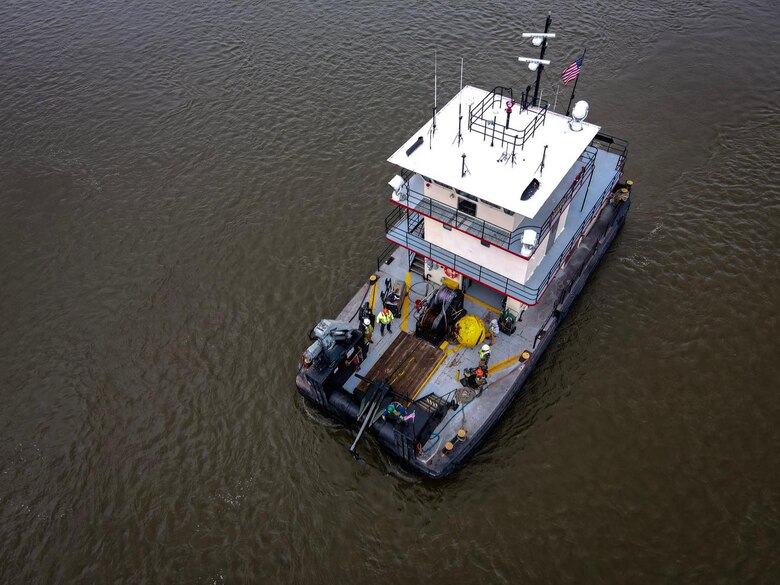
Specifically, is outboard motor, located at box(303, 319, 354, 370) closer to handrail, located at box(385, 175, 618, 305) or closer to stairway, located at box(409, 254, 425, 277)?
handrail, located at box(385, 175, 618, 305)

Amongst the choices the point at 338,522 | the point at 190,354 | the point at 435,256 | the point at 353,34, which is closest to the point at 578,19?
the point at 353,34

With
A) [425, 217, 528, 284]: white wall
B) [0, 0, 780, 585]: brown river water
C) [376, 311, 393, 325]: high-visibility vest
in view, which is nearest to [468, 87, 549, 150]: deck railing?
[425, 217, 528, 284]: white wall

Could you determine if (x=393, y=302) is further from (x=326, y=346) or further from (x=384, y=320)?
(x=326, y=346)

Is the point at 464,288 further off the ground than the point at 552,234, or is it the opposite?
the point at 552,234

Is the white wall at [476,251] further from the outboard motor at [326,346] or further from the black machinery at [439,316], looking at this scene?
the outboard motor at [326,346]

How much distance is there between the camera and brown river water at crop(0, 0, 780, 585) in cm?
2138

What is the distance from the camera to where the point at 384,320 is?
24.4 m

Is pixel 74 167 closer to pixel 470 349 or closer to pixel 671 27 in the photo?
pixel 470 349

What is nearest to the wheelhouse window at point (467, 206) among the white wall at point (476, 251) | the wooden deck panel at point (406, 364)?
the white wall at point (476, 251)

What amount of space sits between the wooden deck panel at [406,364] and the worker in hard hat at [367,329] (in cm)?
107

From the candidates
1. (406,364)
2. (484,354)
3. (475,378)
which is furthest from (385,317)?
(475,378)

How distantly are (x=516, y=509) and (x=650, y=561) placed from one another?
509cm

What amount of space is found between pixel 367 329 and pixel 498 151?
9570mm

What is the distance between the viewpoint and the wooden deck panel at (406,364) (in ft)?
76.3
